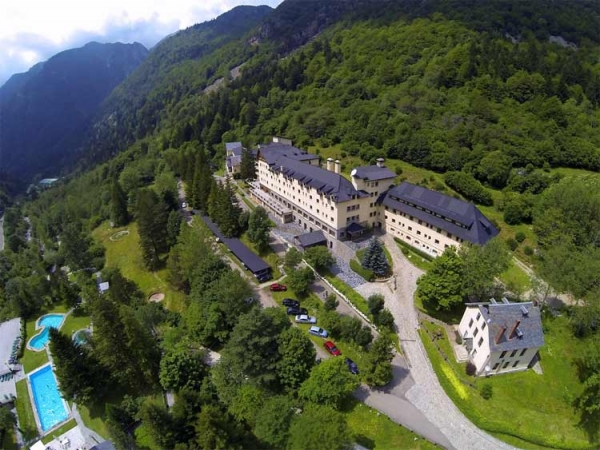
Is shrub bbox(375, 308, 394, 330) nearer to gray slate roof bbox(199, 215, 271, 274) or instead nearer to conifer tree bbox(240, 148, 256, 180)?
gray slate roof bbox(199, 215, 271, 274)

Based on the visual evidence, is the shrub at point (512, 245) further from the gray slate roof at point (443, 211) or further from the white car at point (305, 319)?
the white car at point (305, 319)

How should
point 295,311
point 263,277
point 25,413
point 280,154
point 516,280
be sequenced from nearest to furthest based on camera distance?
point 25,413 < point 295,311 < point 516,280 < point 263,277 < point 280,154

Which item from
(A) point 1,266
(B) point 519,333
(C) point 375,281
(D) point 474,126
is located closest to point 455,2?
(D) point 474,126

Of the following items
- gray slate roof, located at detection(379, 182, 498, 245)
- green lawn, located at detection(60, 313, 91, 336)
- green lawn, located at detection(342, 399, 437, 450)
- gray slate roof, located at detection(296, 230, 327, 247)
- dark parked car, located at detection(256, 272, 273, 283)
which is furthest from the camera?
green lawn, located at detection(60, 313, 91, 336)

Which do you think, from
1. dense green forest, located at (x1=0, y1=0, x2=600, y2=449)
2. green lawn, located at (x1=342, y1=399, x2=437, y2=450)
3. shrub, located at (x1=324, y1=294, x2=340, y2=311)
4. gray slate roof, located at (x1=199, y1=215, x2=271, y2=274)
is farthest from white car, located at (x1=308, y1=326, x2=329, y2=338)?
gray slate roof, located at (x1=199, y1=215, x2=271, y2=274)

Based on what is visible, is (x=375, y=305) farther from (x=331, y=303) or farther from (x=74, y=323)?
(x=74, y=323)

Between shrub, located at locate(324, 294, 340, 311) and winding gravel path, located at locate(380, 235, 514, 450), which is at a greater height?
shrub, located at locate(324, 294, 340, 311)

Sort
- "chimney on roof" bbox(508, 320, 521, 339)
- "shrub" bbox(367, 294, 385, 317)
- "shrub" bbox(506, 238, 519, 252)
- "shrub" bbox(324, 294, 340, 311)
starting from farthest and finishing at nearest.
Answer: "shrub" bbox(506, 238, 519, 252) < "shrub" bbox(324, 294, 340, 311) < "shrub" bbox(367, 294, 385, 317) < "chimney on roof" bbox(508, 320, 521, 339)

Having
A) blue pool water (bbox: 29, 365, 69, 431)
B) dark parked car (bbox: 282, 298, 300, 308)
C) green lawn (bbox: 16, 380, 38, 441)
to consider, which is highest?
dark parked car (bbox: 282, 298, 300, 308)

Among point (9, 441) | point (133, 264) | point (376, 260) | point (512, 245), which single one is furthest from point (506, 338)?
A: point (133, 264)
